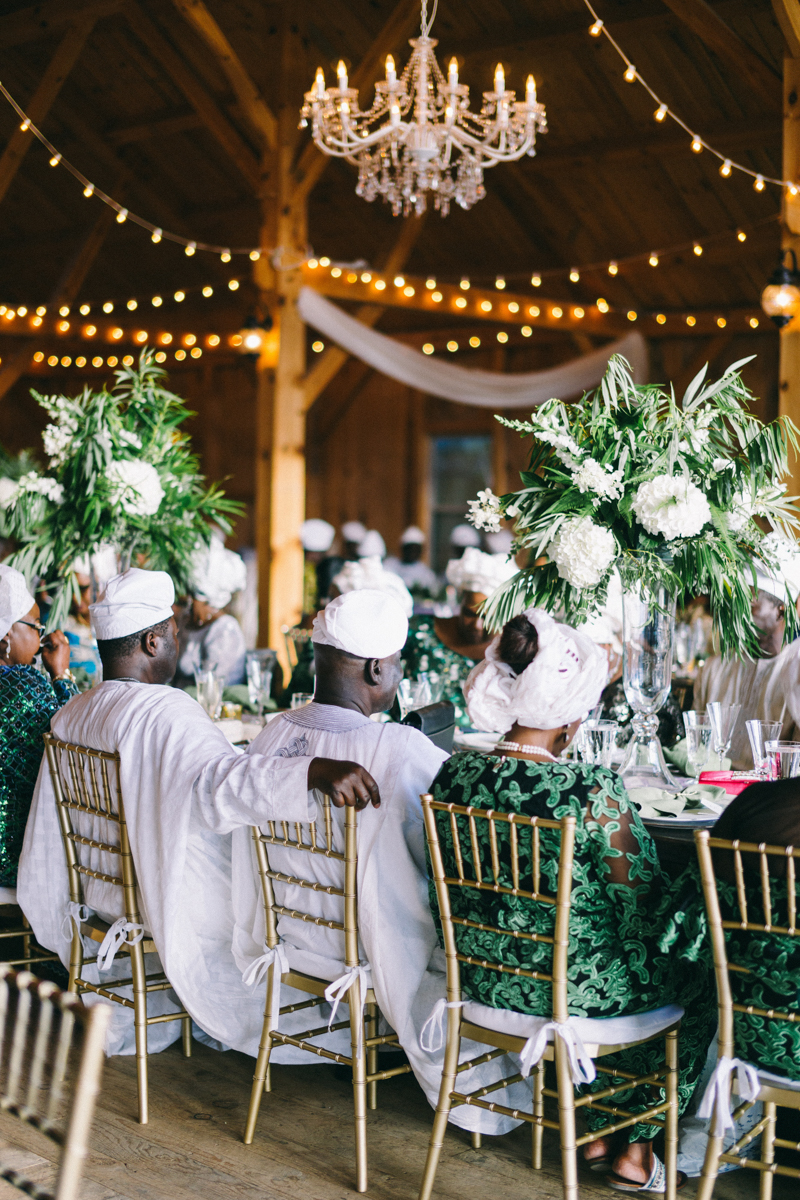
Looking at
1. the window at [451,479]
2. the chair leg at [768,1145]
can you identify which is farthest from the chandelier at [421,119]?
the window at [451,479]

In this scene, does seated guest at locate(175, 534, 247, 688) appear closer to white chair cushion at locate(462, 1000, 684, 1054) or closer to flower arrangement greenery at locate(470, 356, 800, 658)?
flower arrangement greenery at locate(470, 356, 800, 658)

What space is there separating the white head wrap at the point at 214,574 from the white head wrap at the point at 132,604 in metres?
2.03

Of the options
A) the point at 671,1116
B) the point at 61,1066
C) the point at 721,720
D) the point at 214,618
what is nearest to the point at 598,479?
the point at 721,720

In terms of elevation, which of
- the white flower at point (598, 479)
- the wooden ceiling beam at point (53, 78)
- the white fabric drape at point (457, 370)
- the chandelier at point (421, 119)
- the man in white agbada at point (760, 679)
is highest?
the wooden ceiling beam at point (53, 78)

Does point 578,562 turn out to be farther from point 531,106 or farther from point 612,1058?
point 531,106

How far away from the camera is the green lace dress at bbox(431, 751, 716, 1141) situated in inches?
88.4

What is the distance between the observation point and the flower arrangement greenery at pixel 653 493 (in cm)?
293

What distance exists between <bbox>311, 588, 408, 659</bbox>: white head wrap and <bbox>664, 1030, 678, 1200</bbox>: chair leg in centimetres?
101

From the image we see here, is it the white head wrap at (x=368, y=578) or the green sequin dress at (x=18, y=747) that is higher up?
the white head wrap at (x=368, y=578)

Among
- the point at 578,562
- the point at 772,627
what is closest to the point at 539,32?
the point at 772,627

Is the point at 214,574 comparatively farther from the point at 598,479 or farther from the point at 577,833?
the point at 577,833

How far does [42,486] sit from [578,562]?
2691 millimetres

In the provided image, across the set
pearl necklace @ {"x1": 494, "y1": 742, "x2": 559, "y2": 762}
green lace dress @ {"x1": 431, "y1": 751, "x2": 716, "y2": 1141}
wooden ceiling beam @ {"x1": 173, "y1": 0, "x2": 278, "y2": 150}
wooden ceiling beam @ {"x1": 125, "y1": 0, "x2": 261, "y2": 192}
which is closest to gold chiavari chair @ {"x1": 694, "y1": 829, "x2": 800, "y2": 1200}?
green lace dress @ {"x1": 431, "y1": 751, "x2": 716, "y2": 1141}

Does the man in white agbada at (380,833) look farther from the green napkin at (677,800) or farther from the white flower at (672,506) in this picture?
the white flower at (672,506)
